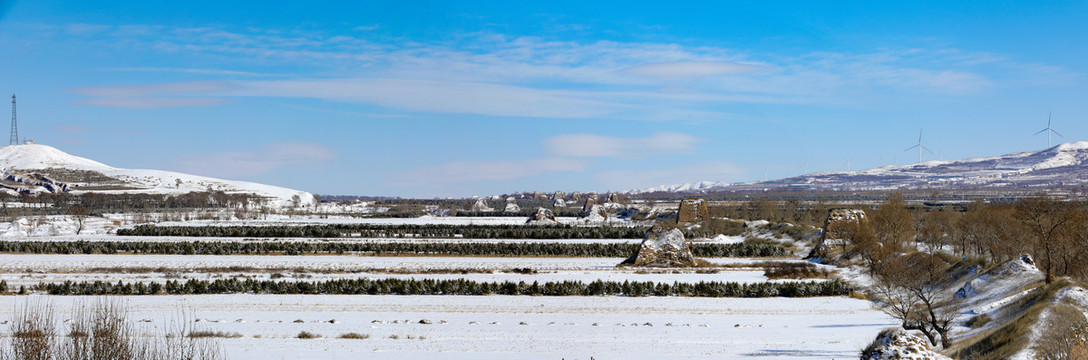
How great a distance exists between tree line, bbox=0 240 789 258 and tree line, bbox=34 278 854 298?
14.1 metres

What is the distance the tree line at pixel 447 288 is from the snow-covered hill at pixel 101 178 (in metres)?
120

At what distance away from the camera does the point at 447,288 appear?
85.7 ft

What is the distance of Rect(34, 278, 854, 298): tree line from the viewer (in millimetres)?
25359

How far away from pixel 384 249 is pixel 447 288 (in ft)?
58.6

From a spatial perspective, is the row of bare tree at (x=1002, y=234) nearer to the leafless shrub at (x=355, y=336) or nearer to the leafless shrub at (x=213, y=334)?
the leafless shrub at (x=355, y=336)

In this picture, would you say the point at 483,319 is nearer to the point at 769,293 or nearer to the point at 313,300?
the point at 313,300

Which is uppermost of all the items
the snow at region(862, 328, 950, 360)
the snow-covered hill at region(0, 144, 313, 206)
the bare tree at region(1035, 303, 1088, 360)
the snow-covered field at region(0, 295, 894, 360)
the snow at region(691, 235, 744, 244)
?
the snow-covered hill at region(0, 144, 313, 206)

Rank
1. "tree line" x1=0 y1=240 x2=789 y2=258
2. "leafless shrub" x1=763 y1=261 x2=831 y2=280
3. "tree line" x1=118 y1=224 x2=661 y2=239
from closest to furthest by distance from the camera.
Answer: "leafless shrub" x1=763 y1=261 x2=831 y2=280 → "tree line" x1=0 y1=240 x2=789 y2=258 → "tree line" x1=118 y1=224 x2=661 y2=239

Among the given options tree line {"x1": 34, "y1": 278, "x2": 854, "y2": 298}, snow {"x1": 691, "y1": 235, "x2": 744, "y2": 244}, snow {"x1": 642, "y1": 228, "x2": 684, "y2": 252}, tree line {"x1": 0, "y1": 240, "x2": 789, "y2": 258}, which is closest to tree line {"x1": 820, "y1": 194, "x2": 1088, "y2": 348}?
tree line {"x1": 34, "y1": 278, "x2": 854, "y2": 298}

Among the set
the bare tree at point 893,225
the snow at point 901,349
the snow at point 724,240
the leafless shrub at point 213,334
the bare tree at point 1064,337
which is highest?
the bare tree at point 893,225

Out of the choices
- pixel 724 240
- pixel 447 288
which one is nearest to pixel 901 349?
pixel 447 288

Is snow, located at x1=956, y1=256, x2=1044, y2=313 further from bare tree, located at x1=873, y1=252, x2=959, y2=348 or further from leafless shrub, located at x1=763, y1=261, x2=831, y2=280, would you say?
leafless shrub, located at x1=763, y1=261, x2=831, y2=280

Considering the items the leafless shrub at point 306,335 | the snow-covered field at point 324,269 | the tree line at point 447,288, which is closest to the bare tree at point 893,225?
the snow-covered field at point 324,269

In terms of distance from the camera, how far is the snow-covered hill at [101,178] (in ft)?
477
